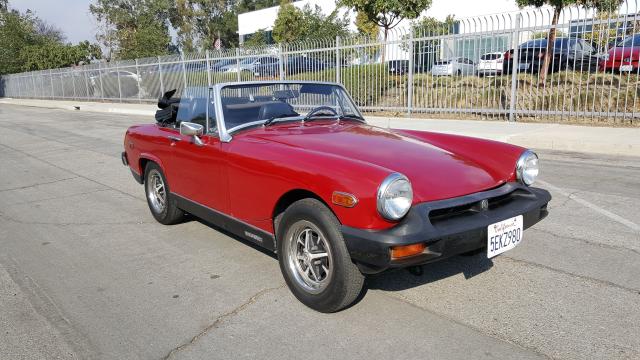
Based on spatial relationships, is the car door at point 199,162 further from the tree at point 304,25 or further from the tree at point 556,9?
the tree at point 304,25

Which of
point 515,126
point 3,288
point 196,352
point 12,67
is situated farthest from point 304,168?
point 12,67

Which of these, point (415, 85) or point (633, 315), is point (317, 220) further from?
point (415, 85)

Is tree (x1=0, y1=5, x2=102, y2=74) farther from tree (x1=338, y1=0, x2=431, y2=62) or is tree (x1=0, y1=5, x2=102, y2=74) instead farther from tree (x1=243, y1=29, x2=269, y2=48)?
tree (x1=338, y1=0, x2=431, y2=62)

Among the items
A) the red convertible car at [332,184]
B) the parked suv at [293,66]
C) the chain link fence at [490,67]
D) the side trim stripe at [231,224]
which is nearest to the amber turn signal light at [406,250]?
the red convertible car at [332,184]

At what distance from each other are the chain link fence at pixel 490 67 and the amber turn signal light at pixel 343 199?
9846mm

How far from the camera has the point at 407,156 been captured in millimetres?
3301

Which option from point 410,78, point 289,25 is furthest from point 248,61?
point 289,25

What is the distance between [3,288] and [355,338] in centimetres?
279

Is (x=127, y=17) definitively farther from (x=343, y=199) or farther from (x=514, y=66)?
(x=343, y=199)

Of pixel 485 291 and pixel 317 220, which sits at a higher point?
pixel 317 220

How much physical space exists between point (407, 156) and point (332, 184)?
77 centimetres

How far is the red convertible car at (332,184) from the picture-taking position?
267cm

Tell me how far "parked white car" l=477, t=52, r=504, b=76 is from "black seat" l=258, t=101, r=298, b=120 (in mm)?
9389

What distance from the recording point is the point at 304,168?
300 cm
